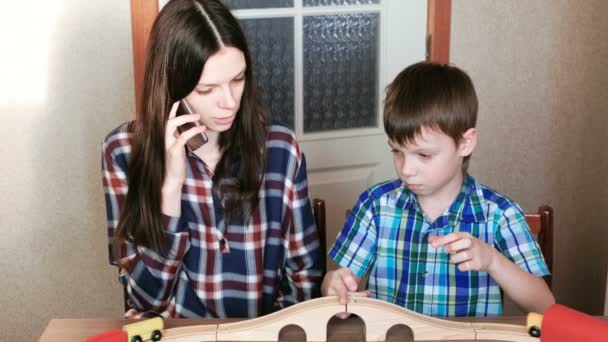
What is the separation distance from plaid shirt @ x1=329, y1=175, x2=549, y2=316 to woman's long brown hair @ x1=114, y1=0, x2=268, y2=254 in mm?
235

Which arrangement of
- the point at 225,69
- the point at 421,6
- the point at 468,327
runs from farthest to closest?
the point at 421,6
the point at 225,69
the point at 468,327

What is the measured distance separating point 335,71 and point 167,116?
3.40 feet

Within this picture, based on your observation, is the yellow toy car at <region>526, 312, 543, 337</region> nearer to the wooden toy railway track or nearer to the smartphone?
the wooden toy railway track

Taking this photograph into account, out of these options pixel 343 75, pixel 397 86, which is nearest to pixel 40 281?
pixel 343 75

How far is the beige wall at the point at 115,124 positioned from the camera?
7.02 ft

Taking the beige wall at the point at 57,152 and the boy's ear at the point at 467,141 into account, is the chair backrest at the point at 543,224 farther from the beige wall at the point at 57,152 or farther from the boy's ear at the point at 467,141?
the beige wall at the point at 57,152

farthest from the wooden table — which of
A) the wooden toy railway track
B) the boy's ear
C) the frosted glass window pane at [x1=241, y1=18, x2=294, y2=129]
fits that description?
the frosted glass window pane at [x1=241, y1=18, x2=294, y2=129]

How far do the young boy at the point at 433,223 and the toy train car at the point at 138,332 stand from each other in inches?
12.3

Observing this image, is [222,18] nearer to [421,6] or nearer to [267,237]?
[267,237]

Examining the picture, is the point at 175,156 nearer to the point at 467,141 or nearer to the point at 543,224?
the point at 467,141

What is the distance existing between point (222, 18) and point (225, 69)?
0.10 meters

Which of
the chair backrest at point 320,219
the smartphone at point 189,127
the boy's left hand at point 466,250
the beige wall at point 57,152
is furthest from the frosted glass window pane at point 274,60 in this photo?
the boy's left hand at point 466,250

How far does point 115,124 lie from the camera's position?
86.6 inches

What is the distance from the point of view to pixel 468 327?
125cm
